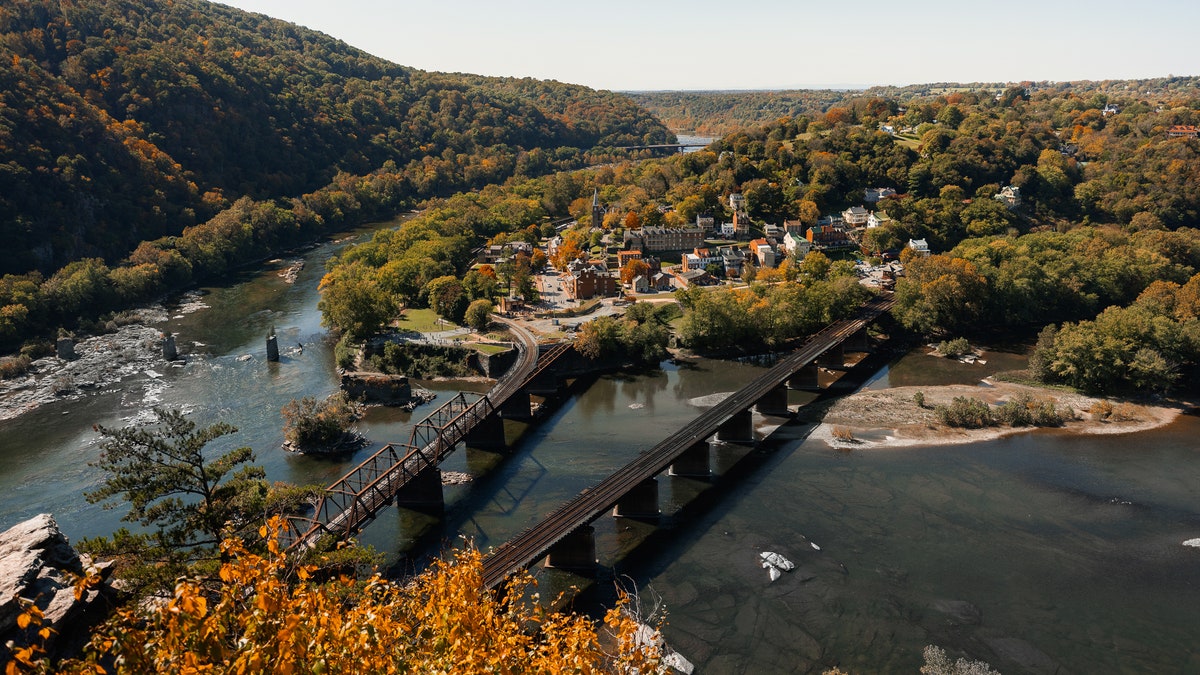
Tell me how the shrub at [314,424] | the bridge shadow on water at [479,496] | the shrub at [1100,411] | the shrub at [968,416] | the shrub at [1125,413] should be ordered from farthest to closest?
the shrub at [1100,411] → the shrub at [1125,413] → the shrub at [968,416] → the shrub at [314,424] → the bridge shadow on water at [479,496]

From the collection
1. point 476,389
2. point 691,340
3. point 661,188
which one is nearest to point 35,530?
point 476,389

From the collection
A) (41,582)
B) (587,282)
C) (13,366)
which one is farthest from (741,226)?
(41,582)

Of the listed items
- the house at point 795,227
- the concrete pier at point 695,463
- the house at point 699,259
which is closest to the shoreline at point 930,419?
the concrete pier at point 695,463

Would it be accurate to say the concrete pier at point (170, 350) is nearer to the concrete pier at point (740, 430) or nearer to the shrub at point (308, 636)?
the concrete pier at point (740, 430)

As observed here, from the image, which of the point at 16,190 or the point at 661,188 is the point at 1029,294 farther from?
the point at 16,190

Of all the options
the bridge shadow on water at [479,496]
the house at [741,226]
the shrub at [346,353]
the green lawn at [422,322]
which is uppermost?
the house at [741,226]

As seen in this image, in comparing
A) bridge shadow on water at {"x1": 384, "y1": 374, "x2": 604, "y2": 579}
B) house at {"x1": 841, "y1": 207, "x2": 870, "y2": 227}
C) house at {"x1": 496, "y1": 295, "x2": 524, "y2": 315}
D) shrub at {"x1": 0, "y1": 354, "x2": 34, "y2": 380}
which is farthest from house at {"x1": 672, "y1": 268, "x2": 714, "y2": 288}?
shrub at {"x1": 0, "y1": 354, "x2": 34, "y2": 380}
